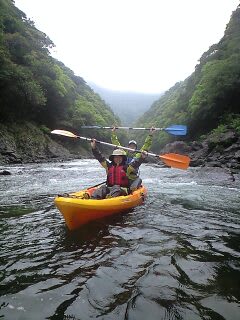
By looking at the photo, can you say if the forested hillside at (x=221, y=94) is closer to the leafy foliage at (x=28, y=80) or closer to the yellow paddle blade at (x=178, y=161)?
the leafy foliage at (x=28, y=80)

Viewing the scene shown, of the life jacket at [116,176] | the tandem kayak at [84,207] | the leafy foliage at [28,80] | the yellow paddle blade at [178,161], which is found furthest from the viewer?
the leafy foliage at [28,80]

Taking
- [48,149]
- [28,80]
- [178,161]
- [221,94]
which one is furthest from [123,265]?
[221,94]

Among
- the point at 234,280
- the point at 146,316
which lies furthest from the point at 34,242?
the point at 234,280

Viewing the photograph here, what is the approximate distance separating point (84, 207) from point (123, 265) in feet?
6.03

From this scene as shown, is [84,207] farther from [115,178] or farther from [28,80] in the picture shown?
[28,80]

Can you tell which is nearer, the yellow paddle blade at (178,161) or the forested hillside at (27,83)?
the yellow paddle blade at (178,161)

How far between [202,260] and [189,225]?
1808mm

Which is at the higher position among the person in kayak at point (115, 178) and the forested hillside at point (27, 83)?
the forested hillside at point (27, 83)

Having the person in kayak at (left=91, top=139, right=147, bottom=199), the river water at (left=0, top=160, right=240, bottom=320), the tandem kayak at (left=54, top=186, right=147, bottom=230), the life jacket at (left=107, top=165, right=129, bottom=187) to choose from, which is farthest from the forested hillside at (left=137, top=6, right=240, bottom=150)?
the river water at (left=0, top=160, right=240, bottom=320)

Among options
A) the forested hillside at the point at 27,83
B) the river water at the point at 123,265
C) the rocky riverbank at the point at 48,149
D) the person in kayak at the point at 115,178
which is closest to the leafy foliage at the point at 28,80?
the forested hillside at the point at 27,83

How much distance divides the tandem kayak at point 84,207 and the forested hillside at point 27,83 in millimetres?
17256

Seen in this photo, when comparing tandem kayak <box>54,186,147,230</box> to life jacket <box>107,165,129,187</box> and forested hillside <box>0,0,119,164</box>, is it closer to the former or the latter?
life jacket <box>107,165,129,187</box>

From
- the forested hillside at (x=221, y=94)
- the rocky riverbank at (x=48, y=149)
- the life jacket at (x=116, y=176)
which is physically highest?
the forested hillside at (x=221, y=94)

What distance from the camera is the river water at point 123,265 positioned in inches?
118
